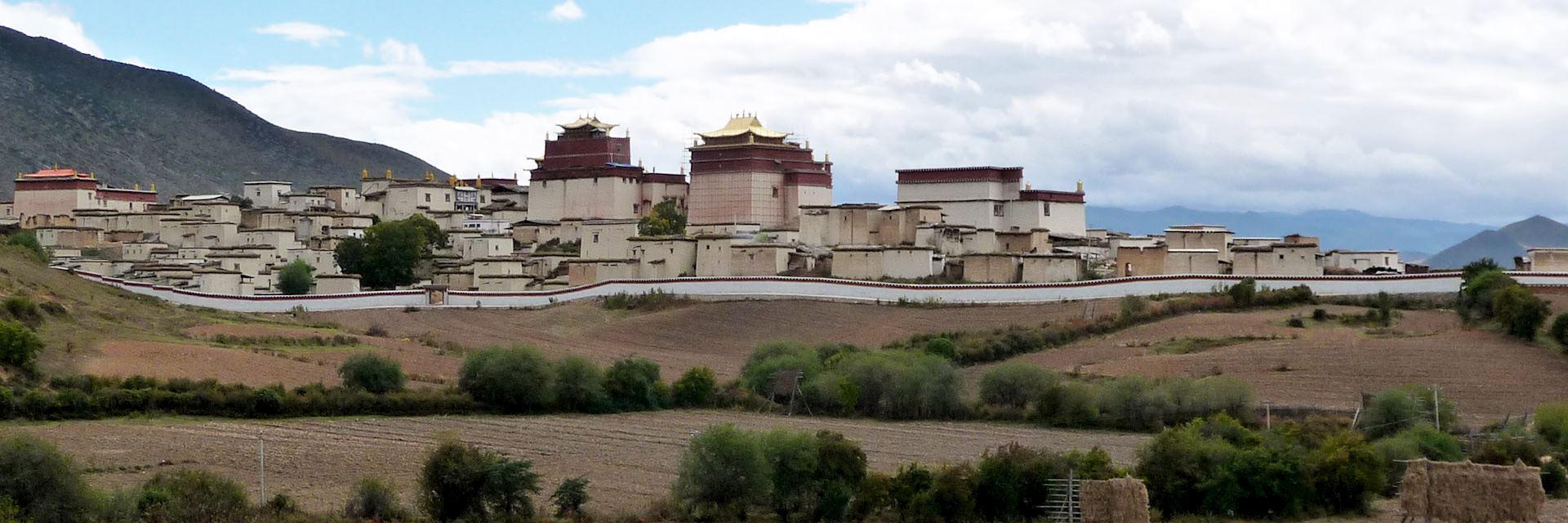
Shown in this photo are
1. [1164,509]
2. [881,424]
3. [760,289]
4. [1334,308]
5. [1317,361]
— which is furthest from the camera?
[760,289]

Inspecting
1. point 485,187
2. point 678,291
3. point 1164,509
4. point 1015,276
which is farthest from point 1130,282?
point 485,187

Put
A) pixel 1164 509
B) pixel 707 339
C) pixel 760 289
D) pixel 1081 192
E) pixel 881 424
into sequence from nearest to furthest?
pixel 1164 509 → pixel 881 424 → pixel 707 339 → pixel 760 289 → pixel 1081 192

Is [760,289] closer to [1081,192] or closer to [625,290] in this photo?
[625,290]

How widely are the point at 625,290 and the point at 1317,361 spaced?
18917mm

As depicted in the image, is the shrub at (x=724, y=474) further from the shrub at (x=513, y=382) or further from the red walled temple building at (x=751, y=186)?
the red walled temple building at (x=751, y=186)

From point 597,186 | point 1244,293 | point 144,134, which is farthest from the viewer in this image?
point 144,134

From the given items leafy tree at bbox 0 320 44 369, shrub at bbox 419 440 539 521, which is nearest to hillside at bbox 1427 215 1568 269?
leafy tree at bbox 0 320 44 369

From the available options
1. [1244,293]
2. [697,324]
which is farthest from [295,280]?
[1244,293]

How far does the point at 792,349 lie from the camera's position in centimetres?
3838

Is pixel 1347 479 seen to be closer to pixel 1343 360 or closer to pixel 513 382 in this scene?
pixel 1343 360

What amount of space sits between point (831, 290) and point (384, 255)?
14067 millimetres

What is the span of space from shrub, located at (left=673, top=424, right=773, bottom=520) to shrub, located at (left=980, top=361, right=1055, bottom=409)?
36.8 ft

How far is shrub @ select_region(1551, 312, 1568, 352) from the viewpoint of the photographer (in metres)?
36.3

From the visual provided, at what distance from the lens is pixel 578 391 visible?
111ft
